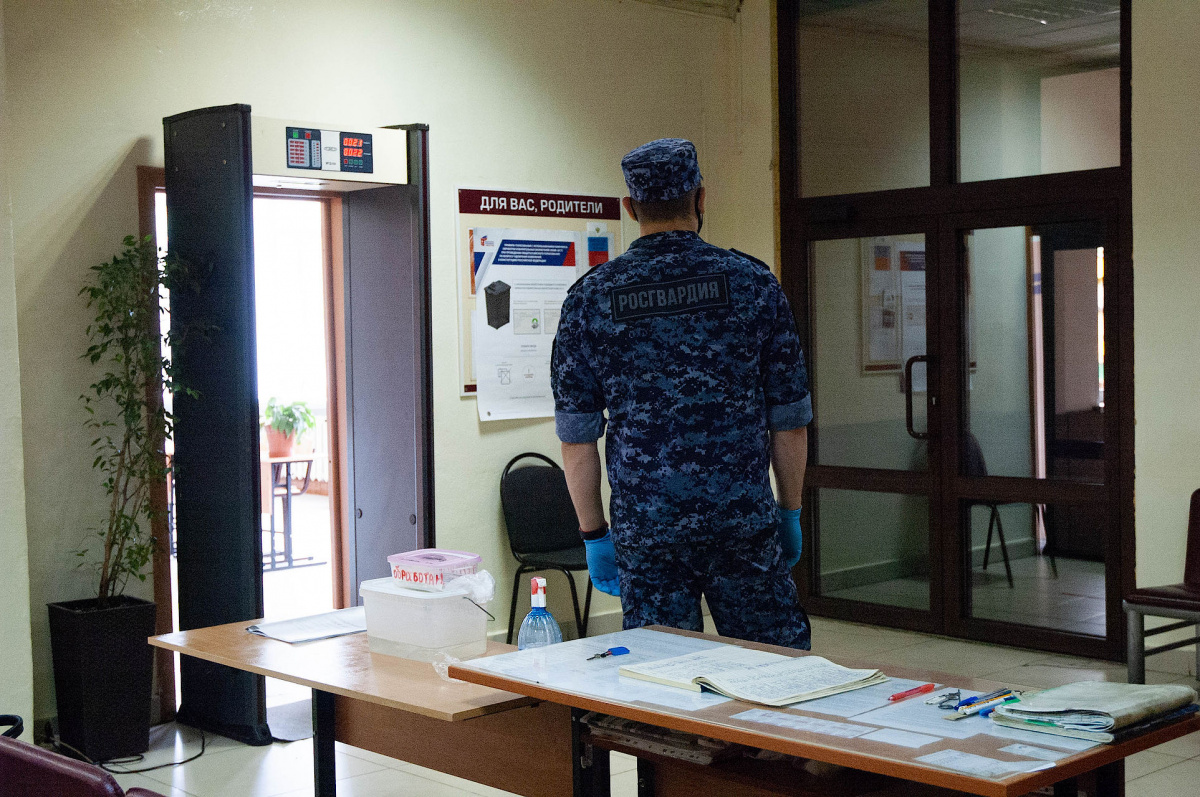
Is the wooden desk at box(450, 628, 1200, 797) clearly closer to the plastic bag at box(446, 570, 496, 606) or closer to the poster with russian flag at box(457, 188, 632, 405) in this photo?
the plastic bag at box(446, 570, 496, 606)

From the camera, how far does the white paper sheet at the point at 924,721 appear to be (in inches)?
64.3

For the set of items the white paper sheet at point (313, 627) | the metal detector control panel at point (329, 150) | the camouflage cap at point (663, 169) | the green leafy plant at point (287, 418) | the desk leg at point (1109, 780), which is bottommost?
the white paper sheet at point (313, 627)

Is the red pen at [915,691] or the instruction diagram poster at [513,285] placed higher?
the instruction diagram poster at [513,285]

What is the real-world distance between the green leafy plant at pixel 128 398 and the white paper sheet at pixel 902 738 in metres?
3.15

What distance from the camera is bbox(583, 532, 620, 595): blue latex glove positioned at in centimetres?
270

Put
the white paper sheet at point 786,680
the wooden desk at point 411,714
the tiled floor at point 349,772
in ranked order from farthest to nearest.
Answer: the tiled floor at point 349,772 → the wooden desk at point 411,714 → the white paper sheet at point 786,680

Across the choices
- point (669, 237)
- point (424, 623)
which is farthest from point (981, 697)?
point (424, 623)

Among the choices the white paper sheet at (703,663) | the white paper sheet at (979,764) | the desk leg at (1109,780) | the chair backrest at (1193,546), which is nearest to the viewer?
the white paper sheet at (979,764)

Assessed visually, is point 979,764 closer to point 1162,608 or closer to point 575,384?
point 575,384

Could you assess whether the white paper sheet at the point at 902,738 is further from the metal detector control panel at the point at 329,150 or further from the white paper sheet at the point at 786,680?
the metal detector control panel at the point at 329,150

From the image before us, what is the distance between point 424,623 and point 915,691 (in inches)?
46.0

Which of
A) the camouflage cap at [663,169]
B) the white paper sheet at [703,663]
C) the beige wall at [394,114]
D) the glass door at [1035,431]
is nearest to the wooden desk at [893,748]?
the white paper sheet at [703,663]

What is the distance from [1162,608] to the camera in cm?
431

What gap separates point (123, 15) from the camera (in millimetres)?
4355
